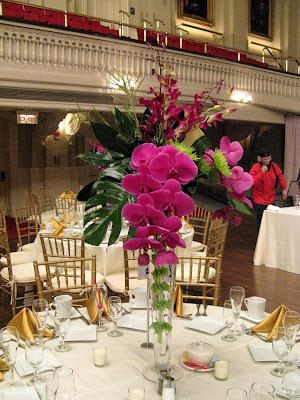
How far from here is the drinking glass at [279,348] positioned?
67.1 inches

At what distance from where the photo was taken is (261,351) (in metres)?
1.91

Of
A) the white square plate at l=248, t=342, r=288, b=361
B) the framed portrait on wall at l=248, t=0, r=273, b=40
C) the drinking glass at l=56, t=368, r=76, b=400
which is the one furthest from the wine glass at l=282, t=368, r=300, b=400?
the framed portrait on wall at l=248, t=0, r=273, b=40

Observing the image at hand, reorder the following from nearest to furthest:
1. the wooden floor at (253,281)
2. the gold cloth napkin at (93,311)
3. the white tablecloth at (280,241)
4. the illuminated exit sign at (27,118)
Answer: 1. the gold cloth napkin at (93,311)
2. the wooden floor at (253,281)
3. the white tablecloth at (280,241)
4. the illuminated exit sign at (27,118)

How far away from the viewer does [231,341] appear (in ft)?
6.69

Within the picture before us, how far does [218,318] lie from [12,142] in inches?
375

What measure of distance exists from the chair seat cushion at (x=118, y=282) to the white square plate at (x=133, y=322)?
1548 mm

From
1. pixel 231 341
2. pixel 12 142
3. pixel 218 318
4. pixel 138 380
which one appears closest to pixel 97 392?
pixel 138 380

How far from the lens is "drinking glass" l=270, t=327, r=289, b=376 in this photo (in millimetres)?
1704

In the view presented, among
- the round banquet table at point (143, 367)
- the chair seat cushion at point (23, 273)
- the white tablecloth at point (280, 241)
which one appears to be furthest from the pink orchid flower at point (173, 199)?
the white tablecloth at point (280, 241)

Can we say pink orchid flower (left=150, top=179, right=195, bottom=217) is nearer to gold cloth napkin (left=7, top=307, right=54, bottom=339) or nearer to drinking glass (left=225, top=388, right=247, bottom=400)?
drinking glass (left=225, top=388, right=247, bottom=400)

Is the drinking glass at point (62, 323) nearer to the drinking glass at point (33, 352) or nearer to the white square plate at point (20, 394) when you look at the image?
the drinking glass at point (33, 352)

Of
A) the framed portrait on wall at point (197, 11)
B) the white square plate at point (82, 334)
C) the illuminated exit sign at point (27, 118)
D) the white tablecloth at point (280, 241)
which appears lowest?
the white tablecloth at point (280, 241)

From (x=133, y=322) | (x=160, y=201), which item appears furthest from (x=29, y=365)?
(x=160, y=201)

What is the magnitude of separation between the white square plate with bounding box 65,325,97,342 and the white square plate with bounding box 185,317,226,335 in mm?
445
